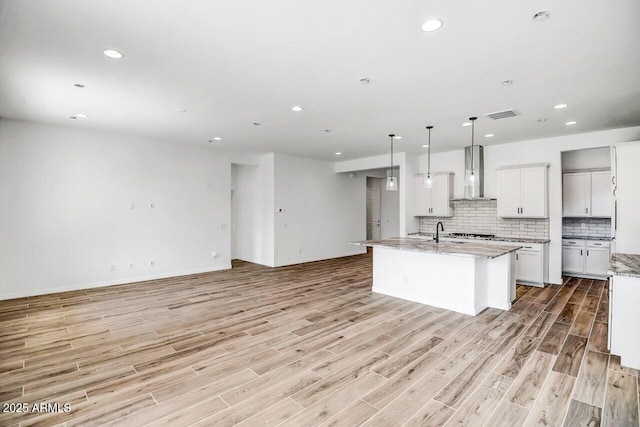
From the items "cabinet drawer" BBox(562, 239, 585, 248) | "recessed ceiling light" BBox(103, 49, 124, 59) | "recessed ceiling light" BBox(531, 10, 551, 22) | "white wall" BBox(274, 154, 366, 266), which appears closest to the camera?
"recessed ceiling light" BBox(531, 10, 551, 22)

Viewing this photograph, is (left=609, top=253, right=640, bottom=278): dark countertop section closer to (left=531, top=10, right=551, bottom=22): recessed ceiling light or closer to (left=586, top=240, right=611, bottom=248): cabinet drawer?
(left=531, top=10, right=551, bottom=22): recessed ceiling light

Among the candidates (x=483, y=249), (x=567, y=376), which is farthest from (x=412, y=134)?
(x=567, y=376)

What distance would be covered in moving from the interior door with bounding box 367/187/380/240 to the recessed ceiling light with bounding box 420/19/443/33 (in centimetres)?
871

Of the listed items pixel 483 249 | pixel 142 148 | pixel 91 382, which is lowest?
pixel 91 382

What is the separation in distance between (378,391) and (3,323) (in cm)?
470

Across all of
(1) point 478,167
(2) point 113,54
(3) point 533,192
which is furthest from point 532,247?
(2) point 113,54

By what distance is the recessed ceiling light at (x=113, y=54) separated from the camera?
9.29 ft

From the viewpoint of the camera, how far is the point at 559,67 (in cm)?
310

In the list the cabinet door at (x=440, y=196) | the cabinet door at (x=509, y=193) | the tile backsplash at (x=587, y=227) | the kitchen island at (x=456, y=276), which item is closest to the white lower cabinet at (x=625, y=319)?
the kitchen island at (x=456, y=276)

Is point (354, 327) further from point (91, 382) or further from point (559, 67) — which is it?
point (559, 67)

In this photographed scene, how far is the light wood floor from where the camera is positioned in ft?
7.36

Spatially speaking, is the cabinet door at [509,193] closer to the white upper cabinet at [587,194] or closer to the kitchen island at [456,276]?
the white upper cabinet at [587,194]

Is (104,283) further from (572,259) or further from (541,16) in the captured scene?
(572,259)

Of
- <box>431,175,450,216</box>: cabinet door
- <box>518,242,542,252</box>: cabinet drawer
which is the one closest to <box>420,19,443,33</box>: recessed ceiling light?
<box>518,242,542,252</box>: cabinet drawer
